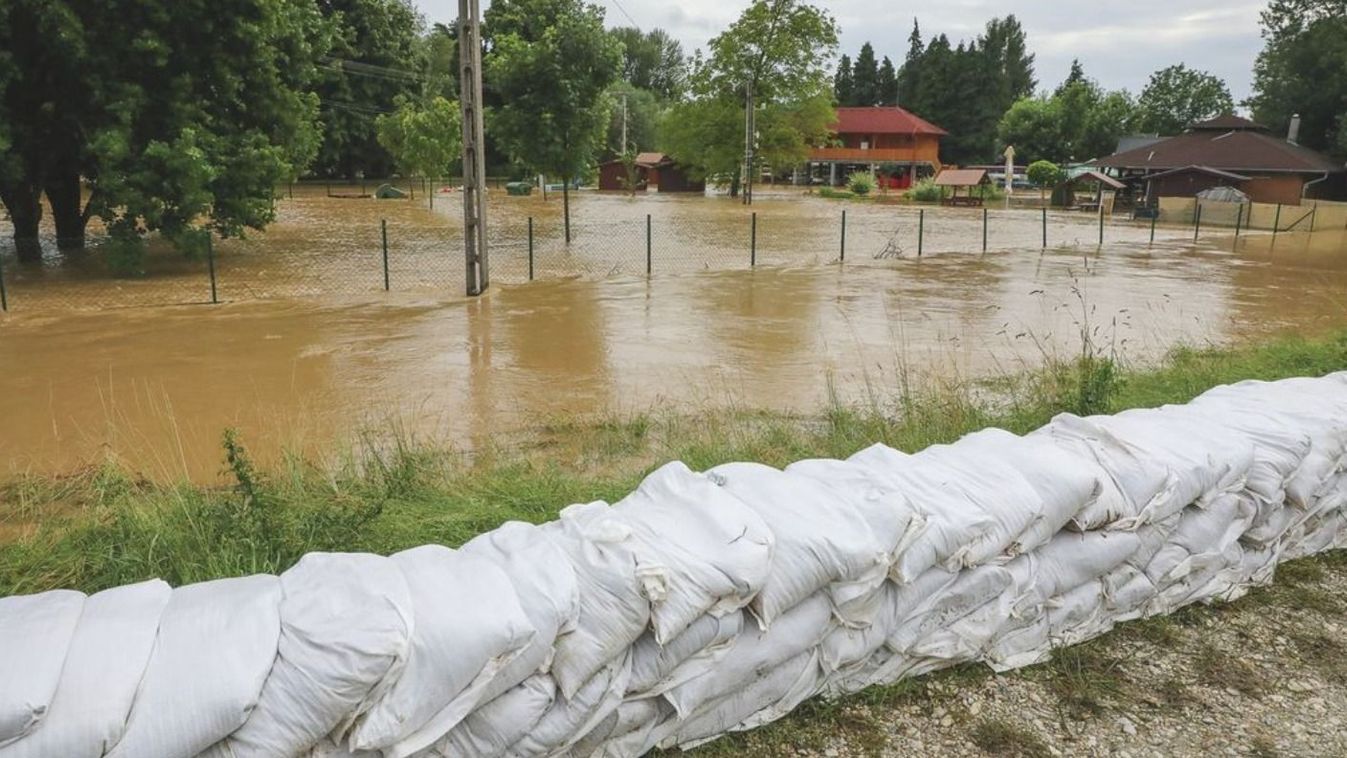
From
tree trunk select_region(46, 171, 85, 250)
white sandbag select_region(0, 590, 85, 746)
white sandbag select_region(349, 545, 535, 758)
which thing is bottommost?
white sandbag select_region(349, 545, 535, 758)

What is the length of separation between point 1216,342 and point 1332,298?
20.0 ft

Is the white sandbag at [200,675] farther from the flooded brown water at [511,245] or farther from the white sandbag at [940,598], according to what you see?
the flooded brown water at [511,245]

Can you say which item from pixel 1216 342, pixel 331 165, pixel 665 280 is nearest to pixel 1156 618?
pixel 1216 342

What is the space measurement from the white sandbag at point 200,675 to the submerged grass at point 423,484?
1090 millimetres

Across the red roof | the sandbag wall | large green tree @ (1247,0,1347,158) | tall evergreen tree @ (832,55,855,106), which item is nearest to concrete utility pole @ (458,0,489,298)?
the sandbag wall

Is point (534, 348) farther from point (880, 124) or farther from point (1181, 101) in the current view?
point (1181, 101)

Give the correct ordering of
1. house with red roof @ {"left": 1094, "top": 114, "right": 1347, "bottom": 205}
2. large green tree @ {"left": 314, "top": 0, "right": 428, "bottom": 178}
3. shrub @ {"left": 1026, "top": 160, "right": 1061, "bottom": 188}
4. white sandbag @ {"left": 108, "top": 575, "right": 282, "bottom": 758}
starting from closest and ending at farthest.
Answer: white sandbag @ {"left": 108, "top": 575, "right": 282, "bottom": 758} < house with red roof @ {"left": 1094, "top": 114, "right": 1347, "bottom": 205} < large green tree @ {"left": 314, "top": 0, "right": 428, "bottom": 178} < shrub @ {"left": 1026, "top": 160, "right": 1061, "bottom": 188}

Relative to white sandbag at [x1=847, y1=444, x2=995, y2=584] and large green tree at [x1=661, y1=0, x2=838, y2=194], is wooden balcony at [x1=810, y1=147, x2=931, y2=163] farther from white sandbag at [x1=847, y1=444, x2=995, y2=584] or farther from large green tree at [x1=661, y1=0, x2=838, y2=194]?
white sandbag at [x1=847, y1=444, x2=995, y2=584]

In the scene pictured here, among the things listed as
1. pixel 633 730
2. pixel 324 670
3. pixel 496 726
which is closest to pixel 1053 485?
pixel 633 730

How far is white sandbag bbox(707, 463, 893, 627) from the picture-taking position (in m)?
3.16

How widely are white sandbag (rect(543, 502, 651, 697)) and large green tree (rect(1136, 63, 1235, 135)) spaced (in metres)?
79.5

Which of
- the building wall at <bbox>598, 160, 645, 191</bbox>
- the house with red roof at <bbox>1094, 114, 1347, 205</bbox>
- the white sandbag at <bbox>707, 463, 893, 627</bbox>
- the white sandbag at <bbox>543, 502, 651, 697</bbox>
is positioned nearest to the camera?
the white sandbag at <bbox>543, 502, 651, 697</bbox>

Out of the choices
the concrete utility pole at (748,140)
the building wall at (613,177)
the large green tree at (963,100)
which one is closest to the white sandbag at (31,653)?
the concrete utility pole at (748,140)

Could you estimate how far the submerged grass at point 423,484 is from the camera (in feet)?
12.7
